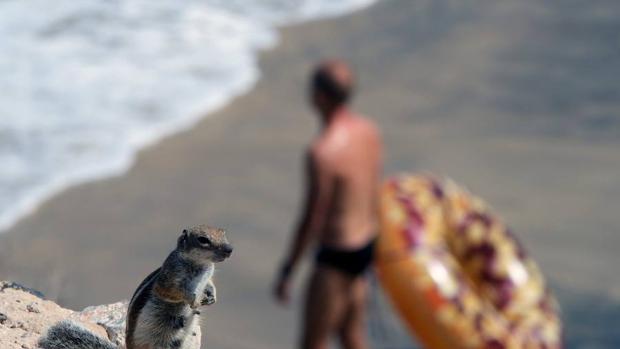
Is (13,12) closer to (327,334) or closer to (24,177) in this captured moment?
(24,177)

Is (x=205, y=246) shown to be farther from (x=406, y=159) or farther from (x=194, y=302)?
(x=406, y=159)

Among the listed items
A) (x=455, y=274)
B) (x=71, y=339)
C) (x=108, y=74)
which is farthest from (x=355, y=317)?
(x=108, y=74)

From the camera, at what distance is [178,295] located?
5480 mm

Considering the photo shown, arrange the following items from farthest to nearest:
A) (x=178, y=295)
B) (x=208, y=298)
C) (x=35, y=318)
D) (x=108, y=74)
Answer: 1. (x=108, y=74)
2. (x=35, y=318)
3. (x=208, y=298)
4. (x=178, y=295)

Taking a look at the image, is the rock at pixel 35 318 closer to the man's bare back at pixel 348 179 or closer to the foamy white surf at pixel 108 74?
the man's bare back at pixel 348 179

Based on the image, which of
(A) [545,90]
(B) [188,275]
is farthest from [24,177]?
(B) [188,275]

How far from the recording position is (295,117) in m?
17.3

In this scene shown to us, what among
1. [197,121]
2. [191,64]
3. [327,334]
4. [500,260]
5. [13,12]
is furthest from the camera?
[13,12]

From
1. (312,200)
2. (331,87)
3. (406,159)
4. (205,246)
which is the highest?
(331,87)

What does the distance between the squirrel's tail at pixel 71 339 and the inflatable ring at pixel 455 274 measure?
4.73ft

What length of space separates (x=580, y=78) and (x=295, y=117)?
4219 mm

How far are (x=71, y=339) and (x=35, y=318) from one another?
2.04ft

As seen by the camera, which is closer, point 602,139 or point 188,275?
point 188,275

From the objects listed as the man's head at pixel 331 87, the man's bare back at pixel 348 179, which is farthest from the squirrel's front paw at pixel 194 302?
the man's head at pixel 331 87
